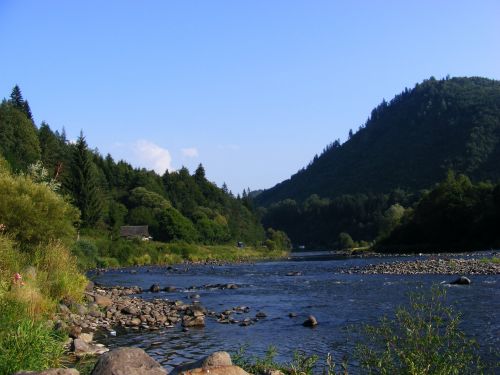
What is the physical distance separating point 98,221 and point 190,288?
51.5m

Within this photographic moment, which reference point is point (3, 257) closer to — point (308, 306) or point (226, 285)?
point (308, 306)

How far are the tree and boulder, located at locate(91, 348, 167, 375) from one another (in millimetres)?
74901

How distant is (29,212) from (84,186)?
58.0m

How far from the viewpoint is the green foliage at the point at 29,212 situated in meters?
25.0

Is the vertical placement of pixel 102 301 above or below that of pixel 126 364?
below

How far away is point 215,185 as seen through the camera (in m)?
187

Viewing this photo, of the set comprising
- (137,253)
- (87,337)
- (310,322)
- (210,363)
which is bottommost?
(310,322)

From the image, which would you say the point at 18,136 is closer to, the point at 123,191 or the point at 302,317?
the point at 123,191

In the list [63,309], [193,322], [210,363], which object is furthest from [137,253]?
[210,363]

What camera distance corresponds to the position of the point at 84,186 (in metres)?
81.5

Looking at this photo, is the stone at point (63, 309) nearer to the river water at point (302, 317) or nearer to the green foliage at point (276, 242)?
the river water at point (302, 317)

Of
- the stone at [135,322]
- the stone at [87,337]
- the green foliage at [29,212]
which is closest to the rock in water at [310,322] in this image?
the stone at [135,322]

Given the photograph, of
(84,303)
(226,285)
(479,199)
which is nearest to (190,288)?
(226,285)

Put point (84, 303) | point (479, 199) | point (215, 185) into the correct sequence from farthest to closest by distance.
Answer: point (215, 185) < point (479, 199) < point (84, 303)
